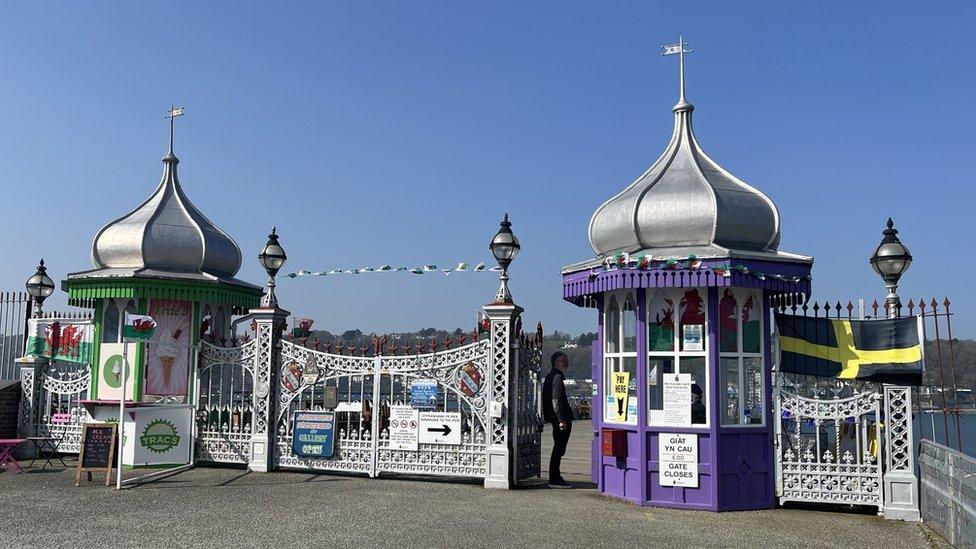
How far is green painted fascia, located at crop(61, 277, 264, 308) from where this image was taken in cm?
1448

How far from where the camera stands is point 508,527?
909cm

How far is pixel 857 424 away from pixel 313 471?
26.9 ft

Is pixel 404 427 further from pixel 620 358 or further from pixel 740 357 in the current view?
pixel 740 357

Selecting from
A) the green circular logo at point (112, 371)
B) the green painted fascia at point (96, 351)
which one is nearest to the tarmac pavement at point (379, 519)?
the green circular logo at point (112, 371)

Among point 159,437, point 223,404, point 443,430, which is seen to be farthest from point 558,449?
point 159,437

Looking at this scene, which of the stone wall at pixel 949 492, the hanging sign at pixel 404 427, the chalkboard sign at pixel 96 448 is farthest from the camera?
the hanging sign at pixel 404 427

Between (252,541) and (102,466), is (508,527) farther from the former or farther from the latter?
(102,466)

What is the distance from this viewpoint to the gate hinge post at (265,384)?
1328cm

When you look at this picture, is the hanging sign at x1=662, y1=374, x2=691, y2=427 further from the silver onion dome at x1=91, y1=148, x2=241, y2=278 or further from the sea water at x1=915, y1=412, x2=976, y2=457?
the silver onion dome at x1=91, y1=148, x2=241, y2=278

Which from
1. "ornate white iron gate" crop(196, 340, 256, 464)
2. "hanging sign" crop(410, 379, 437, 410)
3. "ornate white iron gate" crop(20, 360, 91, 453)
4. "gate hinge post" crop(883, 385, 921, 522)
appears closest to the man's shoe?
"hanging sign" crop(410, 379, 437, 410)

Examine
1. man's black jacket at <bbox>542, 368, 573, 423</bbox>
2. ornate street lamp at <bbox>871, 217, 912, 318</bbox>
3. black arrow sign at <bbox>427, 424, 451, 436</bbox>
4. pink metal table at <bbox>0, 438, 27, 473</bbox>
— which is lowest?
pink metal table at <bbox>0, 438, 27, 473</bbox>

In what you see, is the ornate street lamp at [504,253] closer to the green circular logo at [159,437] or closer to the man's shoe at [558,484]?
the man's shoe at [558,484]

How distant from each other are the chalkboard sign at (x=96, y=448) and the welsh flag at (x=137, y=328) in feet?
4.33

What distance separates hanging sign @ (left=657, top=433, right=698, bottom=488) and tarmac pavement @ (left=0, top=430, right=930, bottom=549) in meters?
0.41
